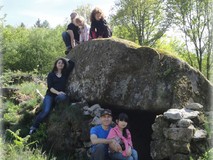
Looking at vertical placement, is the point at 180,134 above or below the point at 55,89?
below

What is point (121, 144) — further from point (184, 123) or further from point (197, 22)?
point (197, 22)

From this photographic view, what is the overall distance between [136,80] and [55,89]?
6.96 ft

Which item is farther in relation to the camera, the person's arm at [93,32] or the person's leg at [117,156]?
the person's arm at [93,32]

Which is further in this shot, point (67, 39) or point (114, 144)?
point (67, 39)

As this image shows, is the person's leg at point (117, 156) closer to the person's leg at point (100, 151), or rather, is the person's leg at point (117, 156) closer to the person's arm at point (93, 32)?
the person's leg at point (100, 151)

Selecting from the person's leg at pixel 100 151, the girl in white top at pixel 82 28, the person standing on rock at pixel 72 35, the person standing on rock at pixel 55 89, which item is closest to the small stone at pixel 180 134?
the person's leg at pixel 100 151

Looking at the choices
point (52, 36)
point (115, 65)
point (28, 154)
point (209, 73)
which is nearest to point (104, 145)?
point (28, 154)

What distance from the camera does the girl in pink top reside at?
6.22m

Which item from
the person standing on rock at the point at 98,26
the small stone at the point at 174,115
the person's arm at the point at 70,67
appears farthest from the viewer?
the person standing on rock at the point at 98,26

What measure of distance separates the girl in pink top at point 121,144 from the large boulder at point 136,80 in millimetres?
1571

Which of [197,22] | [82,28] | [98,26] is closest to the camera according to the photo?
[98,26]

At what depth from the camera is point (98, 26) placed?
9.48m

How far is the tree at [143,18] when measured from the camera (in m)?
26.9

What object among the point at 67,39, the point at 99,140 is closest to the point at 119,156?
the point at 99,140
